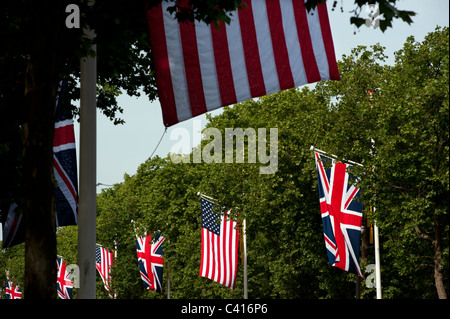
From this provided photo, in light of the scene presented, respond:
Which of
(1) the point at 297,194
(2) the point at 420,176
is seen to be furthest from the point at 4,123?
(1) the point at 297,194

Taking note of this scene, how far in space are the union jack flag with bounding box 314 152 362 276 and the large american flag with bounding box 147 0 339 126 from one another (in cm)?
1192

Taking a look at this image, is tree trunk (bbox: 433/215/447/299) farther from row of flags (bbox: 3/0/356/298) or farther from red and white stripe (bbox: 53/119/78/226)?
row of flags (bbox: 3/0/356/298)

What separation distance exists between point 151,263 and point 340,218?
22117 millimetres

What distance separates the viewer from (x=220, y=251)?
31594 millimetres

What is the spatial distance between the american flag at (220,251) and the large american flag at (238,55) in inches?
799

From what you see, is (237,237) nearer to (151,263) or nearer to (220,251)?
(220,251)

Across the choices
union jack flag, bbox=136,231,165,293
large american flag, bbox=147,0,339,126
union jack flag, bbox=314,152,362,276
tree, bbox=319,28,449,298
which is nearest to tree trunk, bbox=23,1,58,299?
large american flag, bbox=147,0,339,126

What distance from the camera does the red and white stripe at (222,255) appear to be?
31.0 meters

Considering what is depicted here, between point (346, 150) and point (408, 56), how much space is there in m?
4.15

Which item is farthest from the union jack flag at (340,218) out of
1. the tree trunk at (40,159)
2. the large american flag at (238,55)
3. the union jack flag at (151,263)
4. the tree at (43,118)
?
the union jack flag at (151,263)

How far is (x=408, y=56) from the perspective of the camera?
27.6 m

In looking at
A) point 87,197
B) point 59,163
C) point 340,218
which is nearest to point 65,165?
point 59,163

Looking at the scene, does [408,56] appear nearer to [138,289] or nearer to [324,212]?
[324,212]
